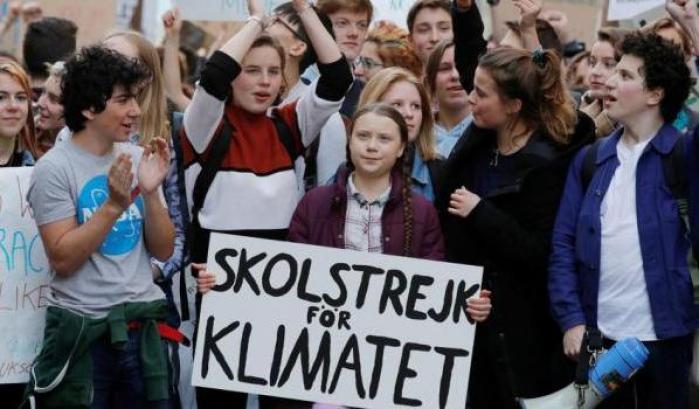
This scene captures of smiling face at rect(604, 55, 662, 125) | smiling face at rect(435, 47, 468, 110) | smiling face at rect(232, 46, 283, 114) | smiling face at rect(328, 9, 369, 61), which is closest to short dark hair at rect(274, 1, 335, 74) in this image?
smiling face at rect(328, 9, 369, 61)

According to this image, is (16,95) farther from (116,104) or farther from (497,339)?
(497,339)

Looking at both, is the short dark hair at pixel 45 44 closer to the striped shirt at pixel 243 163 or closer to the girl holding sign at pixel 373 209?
the striped shirt at pixel 243 163

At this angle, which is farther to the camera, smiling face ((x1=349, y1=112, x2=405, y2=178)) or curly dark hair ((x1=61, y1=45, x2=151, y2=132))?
smiling face ((x1=349, y1=112, x2=405, y2=178))

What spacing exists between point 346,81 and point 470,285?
110cm

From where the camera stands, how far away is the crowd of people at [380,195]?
224 inches

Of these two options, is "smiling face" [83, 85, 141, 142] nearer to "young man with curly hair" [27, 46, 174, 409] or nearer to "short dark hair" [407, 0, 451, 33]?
"young man with curly hair" [27, 46, 174, 409]

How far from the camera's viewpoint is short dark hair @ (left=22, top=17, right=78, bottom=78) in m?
8.55

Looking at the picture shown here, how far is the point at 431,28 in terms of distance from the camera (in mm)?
8273

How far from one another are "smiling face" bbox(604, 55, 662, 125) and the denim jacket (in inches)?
4.6

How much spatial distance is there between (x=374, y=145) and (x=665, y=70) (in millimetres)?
1232

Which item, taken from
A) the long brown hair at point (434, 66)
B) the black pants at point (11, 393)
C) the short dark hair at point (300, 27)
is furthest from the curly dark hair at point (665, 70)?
the black pants at point (11, 393)

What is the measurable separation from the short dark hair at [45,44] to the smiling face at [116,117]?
283cm

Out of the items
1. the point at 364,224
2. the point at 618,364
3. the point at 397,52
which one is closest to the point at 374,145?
the point at 364,224

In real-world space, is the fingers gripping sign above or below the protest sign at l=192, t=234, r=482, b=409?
above
